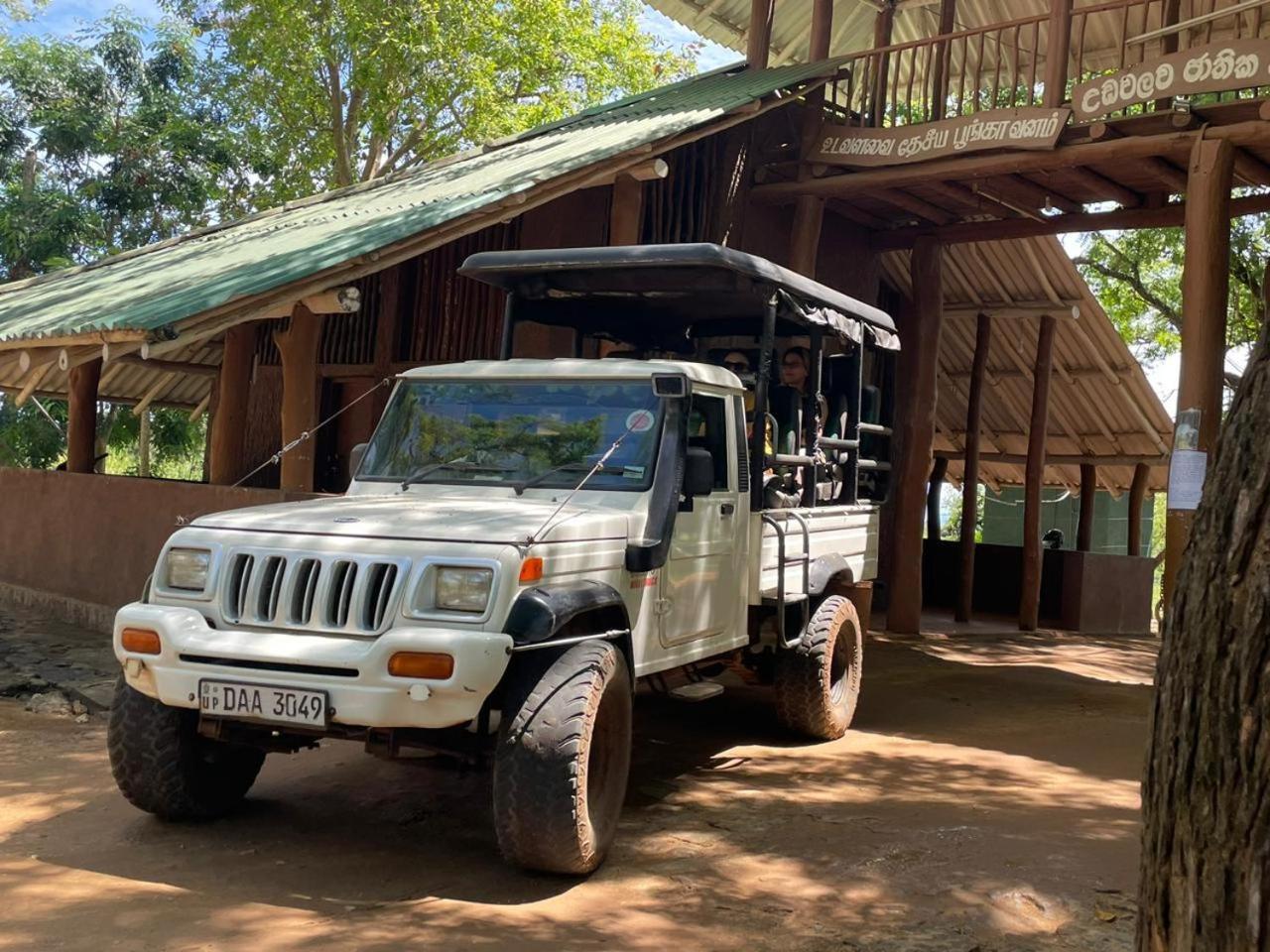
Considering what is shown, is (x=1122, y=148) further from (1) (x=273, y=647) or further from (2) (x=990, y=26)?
(1) (x=273, y=647)

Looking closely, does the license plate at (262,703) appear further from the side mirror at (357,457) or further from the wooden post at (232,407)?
the wooden post at (232,407)

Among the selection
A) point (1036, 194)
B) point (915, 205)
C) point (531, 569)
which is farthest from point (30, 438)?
point (531, 569)

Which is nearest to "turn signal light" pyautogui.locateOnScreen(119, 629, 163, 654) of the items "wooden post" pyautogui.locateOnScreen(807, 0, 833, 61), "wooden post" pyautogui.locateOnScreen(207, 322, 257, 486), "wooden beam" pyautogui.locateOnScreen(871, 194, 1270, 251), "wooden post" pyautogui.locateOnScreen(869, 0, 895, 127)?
"wooden post" pyautogui.locateOnScreen(207, 322, 257, 486)

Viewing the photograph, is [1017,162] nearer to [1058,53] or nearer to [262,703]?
[1058,53]

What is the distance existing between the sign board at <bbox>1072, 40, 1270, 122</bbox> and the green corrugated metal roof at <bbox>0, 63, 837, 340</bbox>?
8.34 feet

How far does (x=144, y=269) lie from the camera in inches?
443

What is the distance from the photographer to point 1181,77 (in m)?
8.65

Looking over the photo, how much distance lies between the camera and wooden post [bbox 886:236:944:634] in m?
12.6

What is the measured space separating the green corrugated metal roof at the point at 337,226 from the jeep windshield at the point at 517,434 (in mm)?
2428

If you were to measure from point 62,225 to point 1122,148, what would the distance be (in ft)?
63.6

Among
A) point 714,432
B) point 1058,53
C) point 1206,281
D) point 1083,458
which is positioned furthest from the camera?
point 1083,458

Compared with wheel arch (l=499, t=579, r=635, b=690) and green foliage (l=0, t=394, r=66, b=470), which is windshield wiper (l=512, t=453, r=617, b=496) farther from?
green foliage (l=0, t=394, r=66, b=470)

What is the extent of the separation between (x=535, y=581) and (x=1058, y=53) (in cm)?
723

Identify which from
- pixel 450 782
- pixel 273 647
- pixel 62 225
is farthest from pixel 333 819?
pixel 62 225
